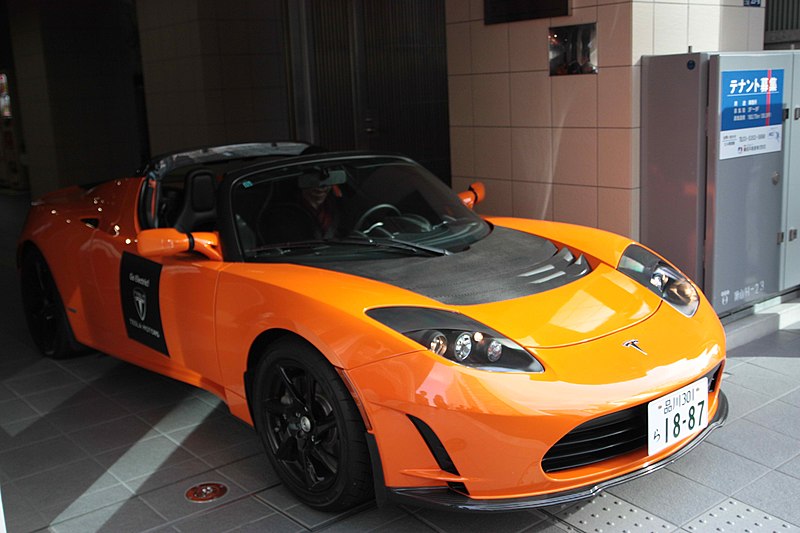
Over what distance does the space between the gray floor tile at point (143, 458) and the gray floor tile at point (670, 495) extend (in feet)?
6.17

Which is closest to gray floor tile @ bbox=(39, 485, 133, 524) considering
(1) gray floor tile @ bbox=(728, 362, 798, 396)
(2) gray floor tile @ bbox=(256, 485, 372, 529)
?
(2) gray floor tile @ bbox=(256, 485, 372, 529)

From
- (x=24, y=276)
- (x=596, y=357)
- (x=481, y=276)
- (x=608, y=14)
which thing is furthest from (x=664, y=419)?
(x=24, y=276)

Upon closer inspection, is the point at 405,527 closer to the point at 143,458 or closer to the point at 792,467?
the point at 143,458

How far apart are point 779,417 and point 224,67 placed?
6.45 meters

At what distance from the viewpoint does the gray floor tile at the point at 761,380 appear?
4.29 m

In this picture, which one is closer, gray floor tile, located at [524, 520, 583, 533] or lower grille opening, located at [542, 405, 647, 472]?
lower grille opening, located at [542, 405, 647, 472]

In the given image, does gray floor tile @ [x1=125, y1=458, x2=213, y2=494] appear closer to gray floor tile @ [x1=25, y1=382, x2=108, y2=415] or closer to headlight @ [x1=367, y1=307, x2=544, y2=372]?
gray floor tile @ [x1=25, y1=382, x2=108, y2=415]

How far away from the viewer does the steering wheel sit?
12.6 ft

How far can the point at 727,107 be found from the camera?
16.1ft

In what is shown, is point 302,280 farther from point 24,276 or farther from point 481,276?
point 24,276

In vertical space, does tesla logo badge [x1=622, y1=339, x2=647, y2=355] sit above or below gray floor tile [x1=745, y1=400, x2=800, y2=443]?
above

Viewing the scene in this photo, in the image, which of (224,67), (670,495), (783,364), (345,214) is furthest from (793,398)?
(224,67)

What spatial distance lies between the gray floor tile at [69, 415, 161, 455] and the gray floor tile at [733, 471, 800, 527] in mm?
2593

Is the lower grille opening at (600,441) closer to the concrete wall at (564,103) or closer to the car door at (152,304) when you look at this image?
the car door at (152,304)
